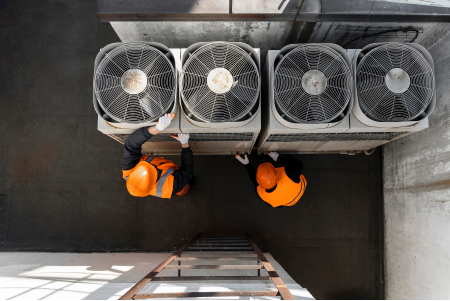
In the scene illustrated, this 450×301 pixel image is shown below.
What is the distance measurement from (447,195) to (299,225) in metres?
1.92

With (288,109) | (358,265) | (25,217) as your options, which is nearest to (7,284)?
(25,217)

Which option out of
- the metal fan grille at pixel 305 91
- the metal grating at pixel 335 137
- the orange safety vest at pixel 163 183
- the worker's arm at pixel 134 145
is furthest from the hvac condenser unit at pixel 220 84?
the orange safety vest at pixel 163 183

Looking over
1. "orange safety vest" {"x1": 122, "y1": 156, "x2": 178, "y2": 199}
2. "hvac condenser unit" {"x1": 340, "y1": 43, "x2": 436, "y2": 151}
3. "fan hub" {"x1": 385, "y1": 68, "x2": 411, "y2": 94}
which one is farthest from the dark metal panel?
"orange safety vest" {"x1": 122, "y1": 156, "x2": 178, "y2": 199}

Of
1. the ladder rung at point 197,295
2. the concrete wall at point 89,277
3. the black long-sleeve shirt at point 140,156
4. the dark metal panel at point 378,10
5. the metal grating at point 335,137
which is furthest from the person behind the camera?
the metal grating at point 335,137

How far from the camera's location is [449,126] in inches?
116

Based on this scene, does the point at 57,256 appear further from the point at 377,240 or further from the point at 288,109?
the point at 377,240

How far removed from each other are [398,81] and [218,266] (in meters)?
2.40

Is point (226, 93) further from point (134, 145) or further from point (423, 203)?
point (423, 203)

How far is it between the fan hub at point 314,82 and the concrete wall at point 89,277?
1.79m

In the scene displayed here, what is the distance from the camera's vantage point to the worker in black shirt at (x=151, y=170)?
2530 millimetres

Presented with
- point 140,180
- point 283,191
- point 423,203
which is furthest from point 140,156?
point 423,203

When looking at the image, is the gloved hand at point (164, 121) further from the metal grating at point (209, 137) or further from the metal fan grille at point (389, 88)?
the metal fan grille at point (389, 88)

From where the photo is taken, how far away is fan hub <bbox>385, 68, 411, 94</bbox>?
7.93 ft

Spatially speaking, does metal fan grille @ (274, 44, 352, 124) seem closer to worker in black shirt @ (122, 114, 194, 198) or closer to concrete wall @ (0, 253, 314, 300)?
worker in black shirt @ (122, 114, 194, 198)
